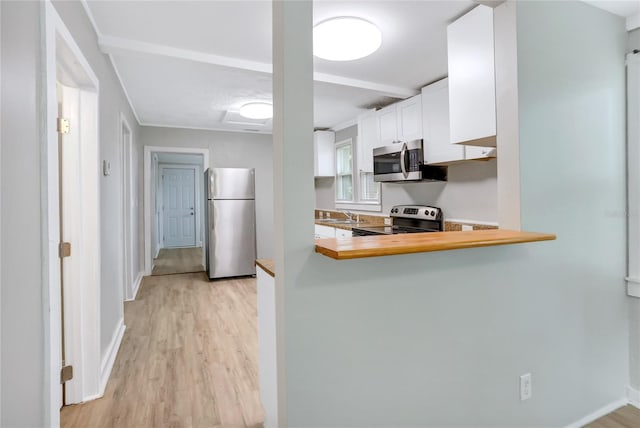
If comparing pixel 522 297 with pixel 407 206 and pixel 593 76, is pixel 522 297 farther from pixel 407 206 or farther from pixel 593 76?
pixel 407 206

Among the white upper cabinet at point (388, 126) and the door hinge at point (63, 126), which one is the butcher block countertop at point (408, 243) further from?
the white upper cabinet at point (388, 126)

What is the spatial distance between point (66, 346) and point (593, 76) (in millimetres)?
3413

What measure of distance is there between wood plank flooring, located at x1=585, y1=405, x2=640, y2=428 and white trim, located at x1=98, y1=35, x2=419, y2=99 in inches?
117

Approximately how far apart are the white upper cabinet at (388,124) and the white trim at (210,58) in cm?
30

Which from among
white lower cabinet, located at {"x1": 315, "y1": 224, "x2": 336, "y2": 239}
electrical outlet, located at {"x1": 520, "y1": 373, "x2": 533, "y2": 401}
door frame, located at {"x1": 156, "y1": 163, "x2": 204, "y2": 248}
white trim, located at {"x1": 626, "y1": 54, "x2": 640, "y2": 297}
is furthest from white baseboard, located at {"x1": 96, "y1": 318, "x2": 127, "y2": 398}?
door frame, located at {"x1": 156, "y1": 163, "x2": 204, "y2": 248}

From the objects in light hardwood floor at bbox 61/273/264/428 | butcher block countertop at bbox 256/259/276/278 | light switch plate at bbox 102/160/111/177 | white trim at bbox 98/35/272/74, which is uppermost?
white trim at bbox 98/35/272/74

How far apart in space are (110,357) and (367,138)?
343 centimetres

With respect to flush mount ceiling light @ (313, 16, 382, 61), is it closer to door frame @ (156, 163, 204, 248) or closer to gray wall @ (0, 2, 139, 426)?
gray wall @ (0, 2, 139, 426)

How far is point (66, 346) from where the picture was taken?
201 centimetres

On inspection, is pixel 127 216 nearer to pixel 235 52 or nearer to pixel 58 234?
pixel 235 52

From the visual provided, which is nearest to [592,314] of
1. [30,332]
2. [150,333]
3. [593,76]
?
[593,76]

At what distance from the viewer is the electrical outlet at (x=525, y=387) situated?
1.62m

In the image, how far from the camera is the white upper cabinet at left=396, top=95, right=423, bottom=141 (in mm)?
3397

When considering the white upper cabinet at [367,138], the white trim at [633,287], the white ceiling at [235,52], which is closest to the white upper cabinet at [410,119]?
the white ceiling at [235,52]
